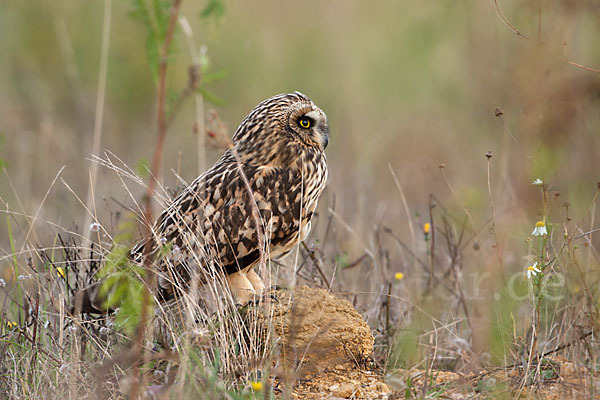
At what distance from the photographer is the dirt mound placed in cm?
337

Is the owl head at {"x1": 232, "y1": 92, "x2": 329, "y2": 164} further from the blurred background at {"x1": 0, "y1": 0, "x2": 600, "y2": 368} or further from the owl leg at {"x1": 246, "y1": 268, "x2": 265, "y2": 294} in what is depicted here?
the blurred background at {"x1": 0, "y1": 0, "x2": 600, "y2": 368}

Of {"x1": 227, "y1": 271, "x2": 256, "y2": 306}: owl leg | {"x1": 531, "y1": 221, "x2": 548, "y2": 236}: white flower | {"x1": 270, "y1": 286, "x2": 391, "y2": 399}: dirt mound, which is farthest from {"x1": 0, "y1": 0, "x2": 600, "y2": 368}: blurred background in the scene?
{"x1": 531, "y1": 221, "x2": 548, "y2": 236}: white flower

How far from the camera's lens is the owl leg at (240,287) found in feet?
12.9

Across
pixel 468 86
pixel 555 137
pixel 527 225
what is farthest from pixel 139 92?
pixel 555 137

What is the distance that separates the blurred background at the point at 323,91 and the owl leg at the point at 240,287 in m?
2.30

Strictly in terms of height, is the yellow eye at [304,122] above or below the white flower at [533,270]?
above

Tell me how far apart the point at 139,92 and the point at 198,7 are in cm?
199

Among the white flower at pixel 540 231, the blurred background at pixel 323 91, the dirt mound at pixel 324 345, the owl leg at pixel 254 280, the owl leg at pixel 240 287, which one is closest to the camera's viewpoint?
the white flower at pixel 540 231

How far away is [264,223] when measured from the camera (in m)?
3.68

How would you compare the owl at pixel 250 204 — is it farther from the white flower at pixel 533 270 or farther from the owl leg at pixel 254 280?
the white flower at pixel 533 270

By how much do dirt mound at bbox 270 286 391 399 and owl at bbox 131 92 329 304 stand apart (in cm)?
33

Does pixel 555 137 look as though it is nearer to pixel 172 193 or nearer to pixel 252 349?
pixel 252 349

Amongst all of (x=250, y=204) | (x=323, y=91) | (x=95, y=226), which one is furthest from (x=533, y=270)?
(x=323, y=91)

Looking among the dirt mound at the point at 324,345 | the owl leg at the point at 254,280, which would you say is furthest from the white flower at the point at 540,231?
the owl leg at the point at 254,280
